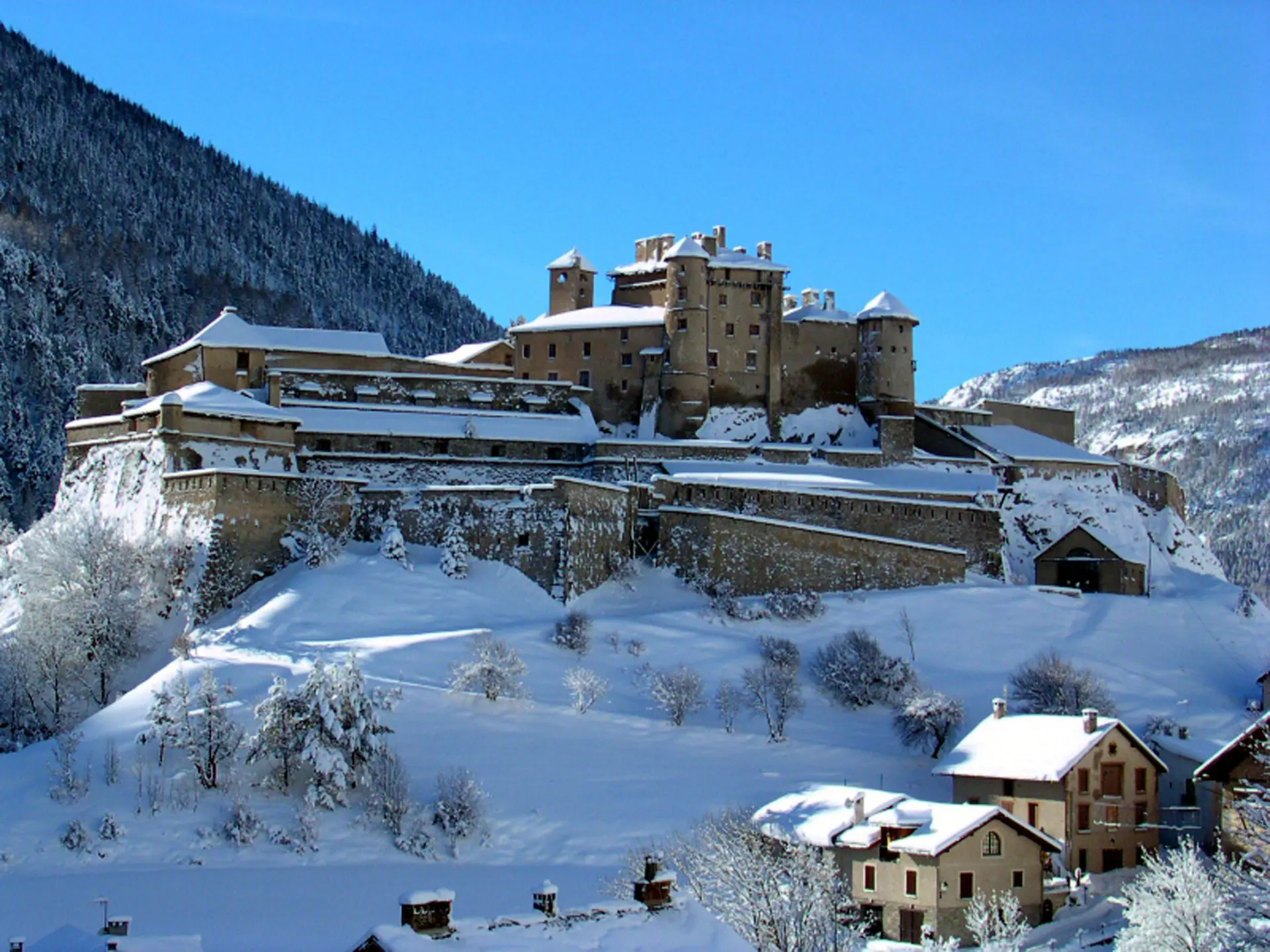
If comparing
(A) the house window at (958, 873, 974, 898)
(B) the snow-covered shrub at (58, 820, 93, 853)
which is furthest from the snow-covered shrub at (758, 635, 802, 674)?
(B) the snow-covered shrub at (58, 820, 93, 853)

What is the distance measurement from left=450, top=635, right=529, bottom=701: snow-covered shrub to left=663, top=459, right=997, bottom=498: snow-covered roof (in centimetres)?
1490

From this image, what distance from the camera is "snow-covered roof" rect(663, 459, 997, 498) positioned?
60500 millimetres

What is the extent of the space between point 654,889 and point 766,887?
607 centimetres

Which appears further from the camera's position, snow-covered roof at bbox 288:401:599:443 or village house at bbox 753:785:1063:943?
snow-covered roof at bbox 288:401:599:443

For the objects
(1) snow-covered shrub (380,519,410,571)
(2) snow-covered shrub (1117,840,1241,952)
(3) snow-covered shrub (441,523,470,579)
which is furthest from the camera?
(3) snow-covered shrub (441,523,470,579)

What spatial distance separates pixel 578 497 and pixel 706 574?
5582 mm

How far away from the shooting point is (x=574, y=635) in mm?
50219

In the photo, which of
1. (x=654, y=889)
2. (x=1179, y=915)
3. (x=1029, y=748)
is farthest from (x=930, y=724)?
(x=654, y=889)

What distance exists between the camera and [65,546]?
51625 mm

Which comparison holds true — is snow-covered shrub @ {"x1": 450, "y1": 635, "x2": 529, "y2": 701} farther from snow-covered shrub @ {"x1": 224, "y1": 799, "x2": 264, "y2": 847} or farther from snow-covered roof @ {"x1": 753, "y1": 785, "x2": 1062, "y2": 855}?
snow-covered roof @ {"x1": 753, "y1": 785, "x2": 1062, "y2": 855}

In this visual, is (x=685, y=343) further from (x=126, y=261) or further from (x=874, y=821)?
(x=126, y=261)

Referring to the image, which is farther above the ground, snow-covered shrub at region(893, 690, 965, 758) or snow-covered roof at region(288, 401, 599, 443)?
snow-covered roof at region(288, 401, 599, 443)

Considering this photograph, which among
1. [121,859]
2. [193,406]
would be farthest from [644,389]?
[121,859]

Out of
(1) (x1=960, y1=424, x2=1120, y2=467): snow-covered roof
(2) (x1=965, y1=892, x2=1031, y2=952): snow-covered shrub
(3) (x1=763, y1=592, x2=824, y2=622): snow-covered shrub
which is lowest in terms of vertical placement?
(2) (x1=965, y1=892, x2=1031, y2=952): snow-covered shrub
